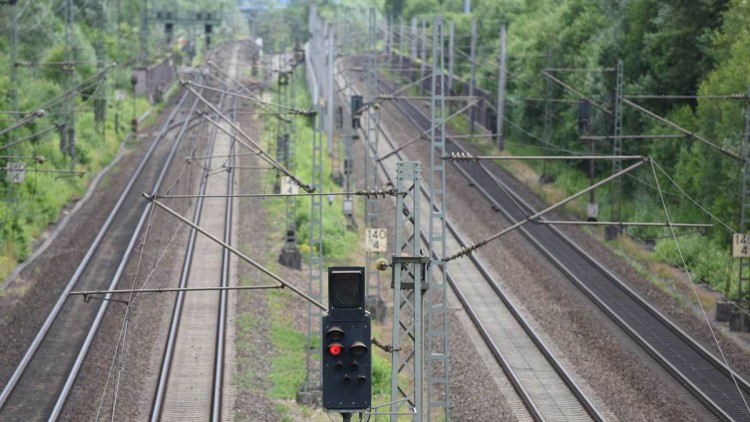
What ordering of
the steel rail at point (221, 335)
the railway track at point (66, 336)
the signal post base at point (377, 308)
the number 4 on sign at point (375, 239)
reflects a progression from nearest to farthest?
1. the railway track at point (66, 336)
2. the steel rail at point (221, 335)
3. the number 4 on sign at point (375, 239)
4. the signal post base at point (377, 308)

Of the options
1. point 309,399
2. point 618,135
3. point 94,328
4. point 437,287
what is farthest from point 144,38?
point 437,287

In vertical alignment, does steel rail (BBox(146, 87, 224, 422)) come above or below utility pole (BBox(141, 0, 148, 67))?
below

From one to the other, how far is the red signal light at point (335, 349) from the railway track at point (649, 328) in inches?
309

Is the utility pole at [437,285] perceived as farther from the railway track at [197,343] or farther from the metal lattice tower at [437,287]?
the railway track at [197,343]

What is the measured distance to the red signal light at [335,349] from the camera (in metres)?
13.7

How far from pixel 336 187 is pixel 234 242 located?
1120 cm

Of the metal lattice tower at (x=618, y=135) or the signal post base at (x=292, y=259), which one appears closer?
the signal post base at (x=292, y=259)

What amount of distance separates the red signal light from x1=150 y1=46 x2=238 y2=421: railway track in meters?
11.1

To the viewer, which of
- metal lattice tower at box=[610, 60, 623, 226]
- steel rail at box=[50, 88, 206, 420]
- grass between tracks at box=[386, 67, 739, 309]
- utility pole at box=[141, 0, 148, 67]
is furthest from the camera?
utility pole at box=[141, 0, 148, 67]

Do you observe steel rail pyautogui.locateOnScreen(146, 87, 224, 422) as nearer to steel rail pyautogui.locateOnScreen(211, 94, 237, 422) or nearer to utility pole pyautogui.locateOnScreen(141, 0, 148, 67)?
steel rail pyautogui.locateOnScreen(211, 94, 237, 422)

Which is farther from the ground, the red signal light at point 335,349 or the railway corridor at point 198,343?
the red signal light at point 335,349

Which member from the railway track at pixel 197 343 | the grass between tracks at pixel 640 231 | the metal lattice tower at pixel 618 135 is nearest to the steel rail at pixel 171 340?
the railway track at pixel 197 343

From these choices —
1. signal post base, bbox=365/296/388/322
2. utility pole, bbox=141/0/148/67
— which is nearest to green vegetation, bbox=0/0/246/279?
utility pole, bbox=141/0/148/67

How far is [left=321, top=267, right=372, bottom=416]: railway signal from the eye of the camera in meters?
13.7
